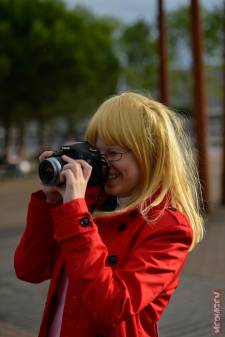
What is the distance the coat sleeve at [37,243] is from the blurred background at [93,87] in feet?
3.42

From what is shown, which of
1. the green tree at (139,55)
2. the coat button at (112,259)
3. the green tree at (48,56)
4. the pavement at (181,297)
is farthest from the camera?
the green tree at (139,55)

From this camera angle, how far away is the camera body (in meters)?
1.76

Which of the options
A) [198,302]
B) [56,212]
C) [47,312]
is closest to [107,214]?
[56,212]

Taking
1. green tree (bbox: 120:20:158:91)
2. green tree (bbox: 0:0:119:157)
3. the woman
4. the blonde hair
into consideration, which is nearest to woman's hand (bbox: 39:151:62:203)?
the woman

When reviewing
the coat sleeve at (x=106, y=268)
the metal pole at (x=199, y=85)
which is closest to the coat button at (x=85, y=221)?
the coat sleeve at (x=106, y=268)

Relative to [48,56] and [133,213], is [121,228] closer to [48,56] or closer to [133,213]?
[133,213]

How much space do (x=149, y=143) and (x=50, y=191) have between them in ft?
1.03

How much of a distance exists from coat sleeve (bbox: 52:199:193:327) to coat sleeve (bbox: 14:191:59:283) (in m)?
0.28

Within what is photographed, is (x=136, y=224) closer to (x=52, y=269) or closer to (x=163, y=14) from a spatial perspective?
(x=52, y=269)

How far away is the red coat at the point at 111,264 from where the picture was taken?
169 centimetres

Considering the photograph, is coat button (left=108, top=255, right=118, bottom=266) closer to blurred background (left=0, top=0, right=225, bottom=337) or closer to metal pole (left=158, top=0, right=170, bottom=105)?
blurred background (left=0, top=0, right=225, bottom=337)

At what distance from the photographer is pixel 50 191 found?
1899 millimetres

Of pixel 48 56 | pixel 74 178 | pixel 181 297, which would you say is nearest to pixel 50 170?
pixel 74 178

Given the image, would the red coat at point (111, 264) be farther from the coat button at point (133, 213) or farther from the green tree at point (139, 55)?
the green tree at point (139, 55)
